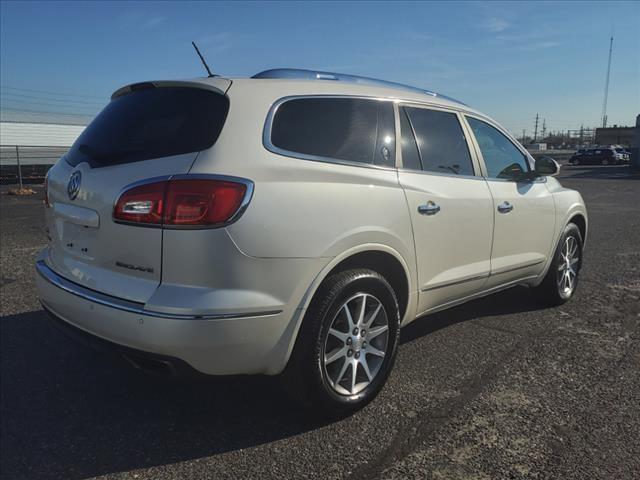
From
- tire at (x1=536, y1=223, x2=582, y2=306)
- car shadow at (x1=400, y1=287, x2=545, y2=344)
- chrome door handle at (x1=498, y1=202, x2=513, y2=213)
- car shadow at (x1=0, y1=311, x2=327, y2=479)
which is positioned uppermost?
chrome door handle at (x1=498, y1=202, x2=513, y2=213)

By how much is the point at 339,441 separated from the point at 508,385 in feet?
4.08

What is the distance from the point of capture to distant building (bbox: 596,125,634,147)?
3209 inches

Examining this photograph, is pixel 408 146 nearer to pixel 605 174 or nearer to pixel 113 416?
pixel 113 416

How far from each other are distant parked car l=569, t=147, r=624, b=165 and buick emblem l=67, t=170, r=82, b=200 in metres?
49.7

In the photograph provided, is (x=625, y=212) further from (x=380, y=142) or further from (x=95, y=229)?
(x=95, y=229)

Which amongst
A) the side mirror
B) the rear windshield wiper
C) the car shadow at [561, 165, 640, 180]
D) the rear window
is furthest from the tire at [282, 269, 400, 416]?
the car shadow at [561, 165, 640, 180]

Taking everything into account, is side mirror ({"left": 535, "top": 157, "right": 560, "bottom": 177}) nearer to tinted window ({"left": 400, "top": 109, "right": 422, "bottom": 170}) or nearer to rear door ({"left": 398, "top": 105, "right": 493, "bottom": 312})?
rear door ({"left": 398, "top": 105, "right": 493, "bottom": 312})

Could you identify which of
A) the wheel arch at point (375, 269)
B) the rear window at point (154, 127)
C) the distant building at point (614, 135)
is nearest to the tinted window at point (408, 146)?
the wheel arch at point (375, 269)

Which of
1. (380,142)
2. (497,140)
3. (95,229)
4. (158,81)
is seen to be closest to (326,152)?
(380,142)

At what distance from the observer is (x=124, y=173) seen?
8.39 feet

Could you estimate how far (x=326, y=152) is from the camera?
2859 millimetres

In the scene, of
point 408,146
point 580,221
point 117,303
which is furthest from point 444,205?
point 580,221

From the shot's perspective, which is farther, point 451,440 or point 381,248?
point 381,248

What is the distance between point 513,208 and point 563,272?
129cm
